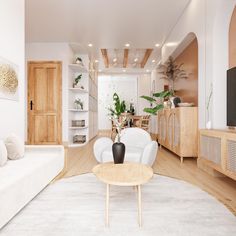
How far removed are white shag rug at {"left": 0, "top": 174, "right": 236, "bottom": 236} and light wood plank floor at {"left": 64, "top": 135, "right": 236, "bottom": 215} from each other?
0.17 m

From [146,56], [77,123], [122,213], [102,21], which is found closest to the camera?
[122,213]

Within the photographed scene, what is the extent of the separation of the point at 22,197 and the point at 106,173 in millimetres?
734

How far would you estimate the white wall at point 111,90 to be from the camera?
12430 mm

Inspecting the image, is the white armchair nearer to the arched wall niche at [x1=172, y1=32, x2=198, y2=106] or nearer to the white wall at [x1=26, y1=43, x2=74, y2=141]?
the arched wall niche at [x1=172, y1=32, x2=198, y2=106]

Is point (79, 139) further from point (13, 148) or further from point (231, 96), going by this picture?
point (231, 96)

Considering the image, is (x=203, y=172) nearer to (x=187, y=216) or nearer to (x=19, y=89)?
(x=187, y=216)

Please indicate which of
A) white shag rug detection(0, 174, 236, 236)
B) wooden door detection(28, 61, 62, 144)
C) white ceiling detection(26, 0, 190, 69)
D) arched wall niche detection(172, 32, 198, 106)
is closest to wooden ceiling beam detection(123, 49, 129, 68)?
white ceiling detection(26, 0, 190, 69)

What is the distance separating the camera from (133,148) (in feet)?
11.3

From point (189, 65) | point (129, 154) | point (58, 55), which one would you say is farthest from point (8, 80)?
point (189, 65)

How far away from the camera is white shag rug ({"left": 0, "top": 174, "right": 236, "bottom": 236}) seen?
5.55 ft

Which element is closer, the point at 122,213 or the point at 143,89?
the point at 122,213

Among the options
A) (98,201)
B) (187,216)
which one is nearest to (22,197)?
(98,201)

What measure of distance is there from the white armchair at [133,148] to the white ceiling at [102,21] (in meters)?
2.59

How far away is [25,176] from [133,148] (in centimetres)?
176
